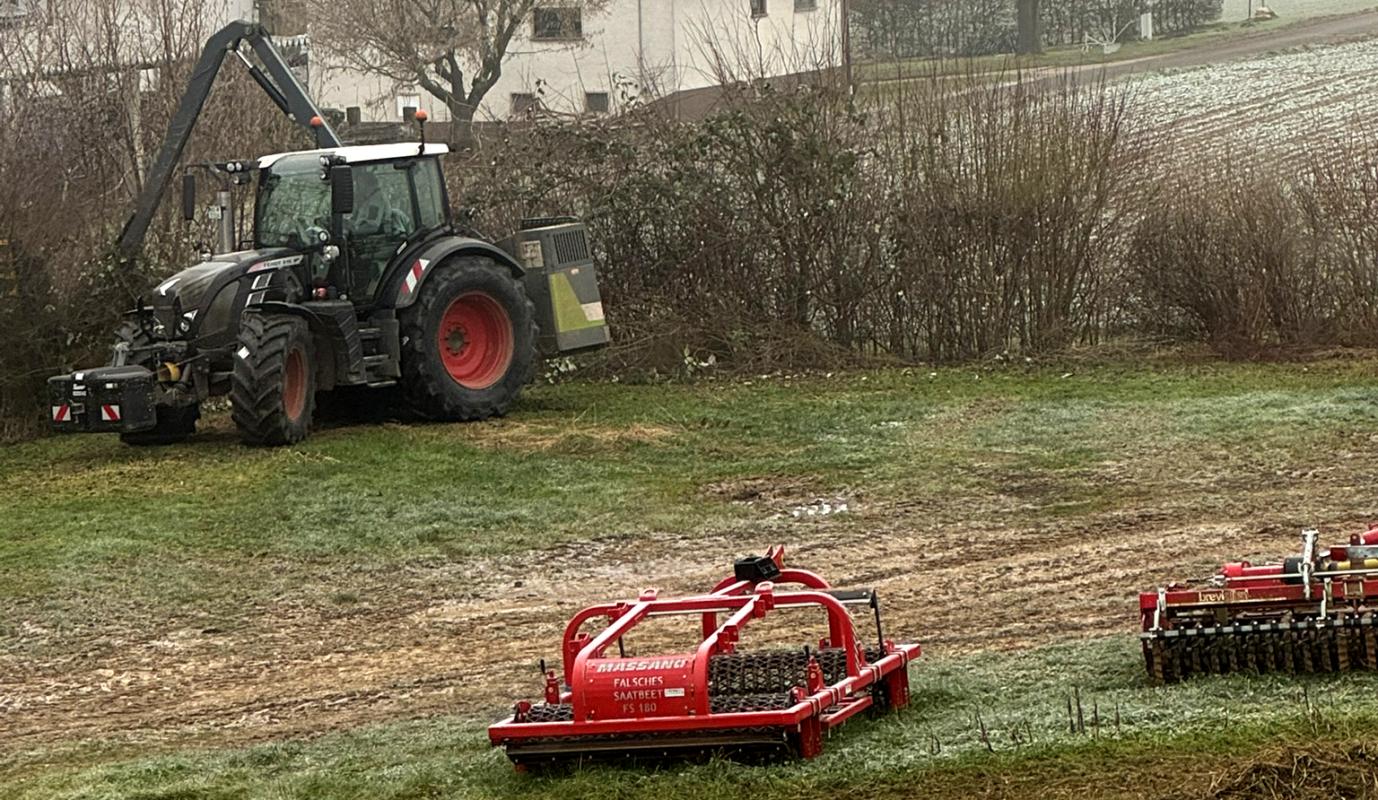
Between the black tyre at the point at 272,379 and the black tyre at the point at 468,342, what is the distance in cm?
98

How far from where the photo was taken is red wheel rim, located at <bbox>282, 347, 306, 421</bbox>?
14781 millimetres

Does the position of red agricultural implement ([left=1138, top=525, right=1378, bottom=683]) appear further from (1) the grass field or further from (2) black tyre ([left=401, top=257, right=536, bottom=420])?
(2) black tyre ([left=401, top=257, right=536, bottom=420])

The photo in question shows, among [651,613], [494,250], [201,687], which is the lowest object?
[201,687]

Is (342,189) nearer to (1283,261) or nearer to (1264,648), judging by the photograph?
(1283,261)

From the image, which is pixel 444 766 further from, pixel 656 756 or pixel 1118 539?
pixel 1118 539

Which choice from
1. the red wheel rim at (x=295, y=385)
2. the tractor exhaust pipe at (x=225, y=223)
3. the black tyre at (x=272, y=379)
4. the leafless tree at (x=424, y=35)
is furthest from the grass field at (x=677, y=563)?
the leafless tree at (x=424, y=35)

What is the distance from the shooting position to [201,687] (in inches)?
377

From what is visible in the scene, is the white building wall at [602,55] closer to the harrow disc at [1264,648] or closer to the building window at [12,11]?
the building window at [12,11]

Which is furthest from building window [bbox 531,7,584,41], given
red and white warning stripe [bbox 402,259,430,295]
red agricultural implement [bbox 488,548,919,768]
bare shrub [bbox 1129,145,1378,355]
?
red agricultural implement [bbox 488,548,919,768]

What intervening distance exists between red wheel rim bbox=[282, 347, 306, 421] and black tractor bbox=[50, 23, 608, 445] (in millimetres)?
15

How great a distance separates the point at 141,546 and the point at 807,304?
27.8 ft

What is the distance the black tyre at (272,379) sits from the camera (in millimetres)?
14289

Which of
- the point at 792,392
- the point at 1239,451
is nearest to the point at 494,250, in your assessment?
the point at 792,392

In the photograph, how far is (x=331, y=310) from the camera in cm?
1505
